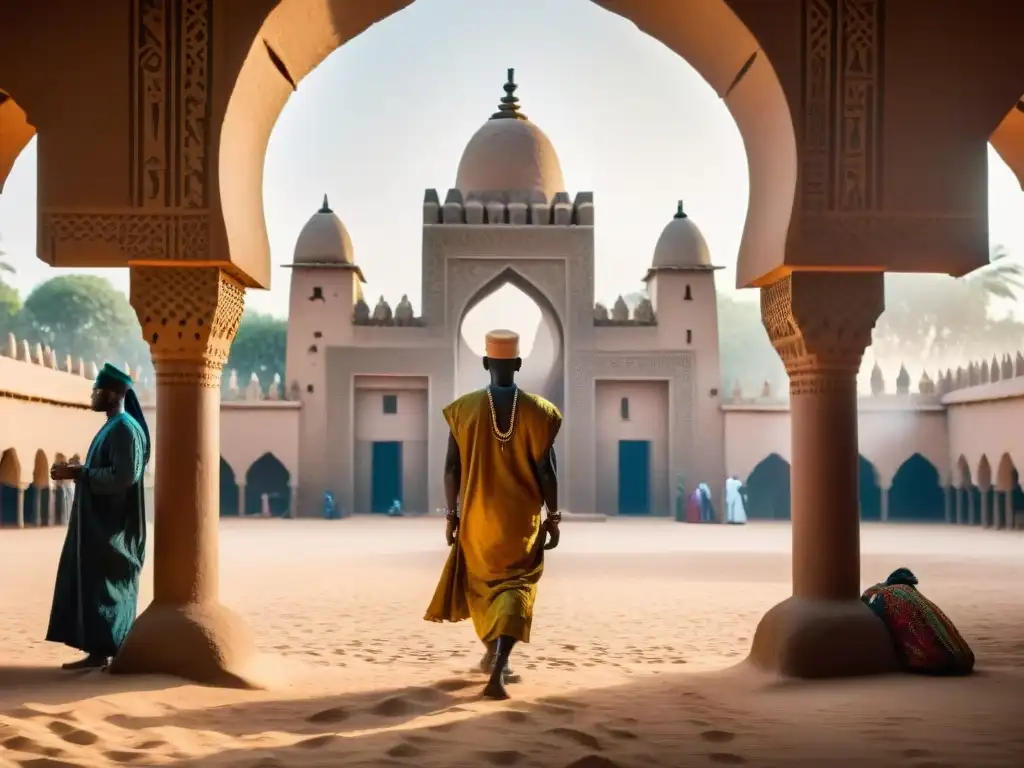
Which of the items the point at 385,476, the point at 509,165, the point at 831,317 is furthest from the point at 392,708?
the point at 509,165

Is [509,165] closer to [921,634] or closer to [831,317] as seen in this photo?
[831,317]

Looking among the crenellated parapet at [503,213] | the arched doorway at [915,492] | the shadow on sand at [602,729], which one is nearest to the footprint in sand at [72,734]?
the shadow on sand at [602,729]

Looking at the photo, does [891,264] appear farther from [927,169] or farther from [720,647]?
[720,647]

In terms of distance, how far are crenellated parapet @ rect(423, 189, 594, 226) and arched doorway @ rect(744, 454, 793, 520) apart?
7.50 meters

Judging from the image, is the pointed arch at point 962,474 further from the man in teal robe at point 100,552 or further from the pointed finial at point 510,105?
the man in teal robe at point 100,552

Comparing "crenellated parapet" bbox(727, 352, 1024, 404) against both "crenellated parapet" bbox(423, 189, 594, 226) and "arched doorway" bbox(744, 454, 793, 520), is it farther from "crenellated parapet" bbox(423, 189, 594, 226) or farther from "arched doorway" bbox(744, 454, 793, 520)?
"crenellated parapet" bbox(423, 189, 594, 226)

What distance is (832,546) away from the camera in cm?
586

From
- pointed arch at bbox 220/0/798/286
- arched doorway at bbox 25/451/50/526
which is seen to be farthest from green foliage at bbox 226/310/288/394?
pointed arch at bbox 220/0/798/286

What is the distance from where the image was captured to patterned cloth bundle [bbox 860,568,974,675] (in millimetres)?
5523

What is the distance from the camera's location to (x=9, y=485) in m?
21.0

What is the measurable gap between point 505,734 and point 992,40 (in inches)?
167

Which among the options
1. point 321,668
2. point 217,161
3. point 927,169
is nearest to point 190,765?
point 321,668

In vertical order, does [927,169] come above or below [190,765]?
above

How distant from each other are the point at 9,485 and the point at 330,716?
18344 mm
